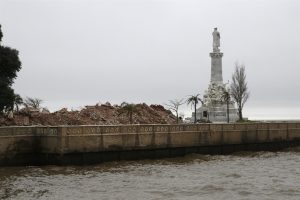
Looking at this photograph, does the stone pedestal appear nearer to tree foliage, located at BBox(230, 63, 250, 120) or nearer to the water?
tree foliage, located at BBox(230, 63, 250, 120)

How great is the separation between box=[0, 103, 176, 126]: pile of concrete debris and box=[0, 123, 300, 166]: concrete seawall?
43.6 ft

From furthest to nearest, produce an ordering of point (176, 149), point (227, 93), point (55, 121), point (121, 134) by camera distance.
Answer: point (227, 93) → point (55, 121) → point (176, 149) → point (121, 134)

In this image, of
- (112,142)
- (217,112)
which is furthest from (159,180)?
(217,112)

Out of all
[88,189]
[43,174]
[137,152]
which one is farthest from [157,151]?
[88,189]

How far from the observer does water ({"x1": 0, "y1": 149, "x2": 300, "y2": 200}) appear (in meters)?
24.8

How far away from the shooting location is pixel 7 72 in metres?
43.4

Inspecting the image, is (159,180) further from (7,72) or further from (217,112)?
(217,112)

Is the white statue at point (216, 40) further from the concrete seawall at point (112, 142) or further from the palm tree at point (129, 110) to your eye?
the concrete seawall at point (112, 142)

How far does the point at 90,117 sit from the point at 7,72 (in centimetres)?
1306

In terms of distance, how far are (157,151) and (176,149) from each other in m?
1.95

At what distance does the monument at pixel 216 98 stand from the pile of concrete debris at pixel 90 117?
12.9m

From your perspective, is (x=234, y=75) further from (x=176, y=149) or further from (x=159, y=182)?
(x=159, y=182)

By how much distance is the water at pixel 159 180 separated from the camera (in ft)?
81.3

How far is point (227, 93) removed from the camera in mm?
76688
